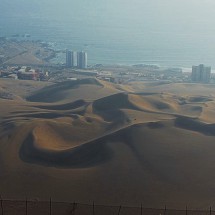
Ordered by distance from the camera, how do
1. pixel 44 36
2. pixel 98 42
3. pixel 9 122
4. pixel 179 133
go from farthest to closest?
1. pixel 44 36
2. pixel 98 42
3. pixel 9 122
4. pixel 179 133

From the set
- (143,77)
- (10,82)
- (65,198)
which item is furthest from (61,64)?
(65,198)

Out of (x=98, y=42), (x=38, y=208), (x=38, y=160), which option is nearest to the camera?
(x=38, y=208)

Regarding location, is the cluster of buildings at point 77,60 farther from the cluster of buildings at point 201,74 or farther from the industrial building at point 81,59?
the cluster of buildings at point 201,74

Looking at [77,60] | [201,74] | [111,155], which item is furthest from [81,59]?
[111,155]

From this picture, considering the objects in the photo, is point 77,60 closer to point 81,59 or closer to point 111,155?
point 81,59

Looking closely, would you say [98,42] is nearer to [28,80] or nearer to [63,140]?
[28,80]

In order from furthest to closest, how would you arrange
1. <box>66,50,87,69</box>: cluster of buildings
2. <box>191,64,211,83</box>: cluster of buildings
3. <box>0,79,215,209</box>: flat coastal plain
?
<box>66,50,87,69</box>: cluster of buildings < <box>191,64,211,83</box>: cluster of buildings < <box>0,79,215,209</box>: flat coastal plain

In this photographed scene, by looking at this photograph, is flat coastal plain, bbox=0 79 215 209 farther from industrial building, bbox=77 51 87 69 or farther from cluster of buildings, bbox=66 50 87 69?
cluster of buildings, bbox=66 50 87 69

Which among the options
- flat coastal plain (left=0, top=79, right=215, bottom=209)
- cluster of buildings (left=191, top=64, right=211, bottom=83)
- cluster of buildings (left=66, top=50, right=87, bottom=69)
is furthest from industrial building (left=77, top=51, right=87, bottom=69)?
flat coastal plain (left=0, top=79, right=215, bottom=209)
